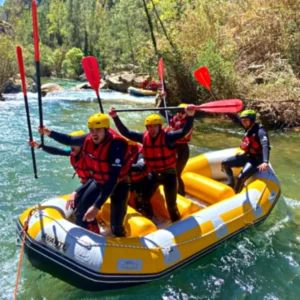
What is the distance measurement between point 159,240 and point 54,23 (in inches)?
1864

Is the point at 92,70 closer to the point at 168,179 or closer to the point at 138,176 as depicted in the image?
the point at 138,176

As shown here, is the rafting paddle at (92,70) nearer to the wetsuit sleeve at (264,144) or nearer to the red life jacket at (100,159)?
the red life jacket at (100,159)

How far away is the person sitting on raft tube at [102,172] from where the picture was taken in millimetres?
2977

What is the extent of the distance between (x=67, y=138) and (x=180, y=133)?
3.51ft

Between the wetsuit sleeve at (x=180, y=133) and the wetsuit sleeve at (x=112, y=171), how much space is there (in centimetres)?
Answer: 70

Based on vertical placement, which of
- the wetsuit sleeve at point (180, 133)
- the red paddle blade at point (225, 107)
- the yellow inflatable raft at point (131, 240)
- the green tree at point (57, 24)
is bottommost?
the yellow inflatable raft at point (131, 240)

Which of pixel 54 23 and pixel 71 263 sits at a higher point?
pixel 54 23

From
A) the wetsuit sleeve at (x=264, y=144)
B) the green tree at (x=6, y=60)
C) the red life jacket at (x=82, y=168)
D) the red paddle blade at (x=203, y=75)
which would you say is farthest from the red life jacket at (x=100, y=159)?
the green tree at (x=6, y=60)

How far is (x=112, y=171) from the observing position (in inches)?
117

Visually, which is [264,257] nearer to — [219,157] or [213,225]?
[213,225]

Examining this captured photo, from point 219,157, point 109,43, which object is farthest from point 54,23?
point 219,157

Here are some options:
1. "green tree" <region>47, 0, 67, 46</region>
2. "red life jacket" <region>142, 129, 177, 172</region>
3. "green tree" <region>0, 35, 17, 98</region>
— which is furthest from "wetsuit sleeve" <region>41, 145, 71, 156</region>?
"green tree" <region>47, 0, 67, 46</region>

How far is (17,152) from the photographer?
7613mm

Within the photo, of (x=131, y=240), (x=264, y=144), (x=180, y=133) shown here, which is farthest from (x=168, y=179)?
(x=264, y=144)
